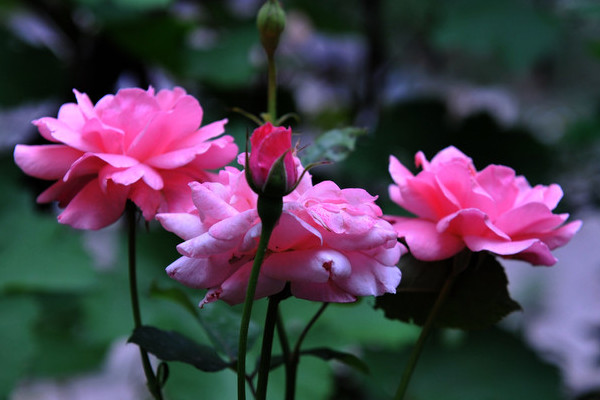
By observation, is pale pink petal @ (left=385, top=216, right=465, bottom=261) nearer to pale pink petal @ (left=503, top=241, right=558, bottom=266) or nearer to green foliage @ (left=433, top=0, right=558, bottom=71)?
pale pink petal @ (left=503, top=241, right=558, bottom=266)

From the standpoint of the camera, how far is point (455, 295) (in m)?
0.28

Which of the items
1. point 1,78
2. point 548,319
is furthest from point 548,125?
point 1,78

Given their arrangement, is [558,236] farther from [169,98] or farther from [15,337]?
[15,337]

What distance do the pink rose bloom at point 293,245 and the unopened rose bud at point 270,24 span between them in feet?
0.32

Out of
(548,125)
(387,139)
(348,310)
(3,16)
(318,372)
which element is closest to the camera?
(318,372)

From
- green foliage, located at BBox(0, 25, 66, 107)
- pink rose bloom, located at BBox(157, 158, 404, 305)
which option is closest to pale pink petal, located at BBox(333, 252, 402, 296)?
pink rose bloom, located at BBox(157, 158, 404, 305)

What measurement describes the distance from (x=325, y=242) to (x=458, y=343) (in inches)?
39.1

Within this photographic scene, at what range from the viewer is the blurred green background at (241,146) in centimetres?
88

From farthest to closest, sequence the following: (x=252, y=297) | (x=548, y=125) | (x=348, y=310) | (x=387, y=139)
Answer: (x=548, y=125), (x=387, y=139), (x=348, y=310), (x=252, y=297)

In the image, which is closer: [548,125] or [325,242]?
[325,242]

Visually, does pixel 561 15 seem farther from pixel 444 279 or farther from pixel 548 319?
pixel 444 279

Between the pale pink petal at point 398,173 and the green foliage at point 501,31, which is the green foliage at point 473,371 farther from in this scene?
the pale pink petal at point 398,173

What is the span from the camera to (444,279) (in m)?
0.28

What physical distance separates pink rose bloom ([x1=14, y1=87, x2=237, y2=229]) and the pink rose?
54 mm
